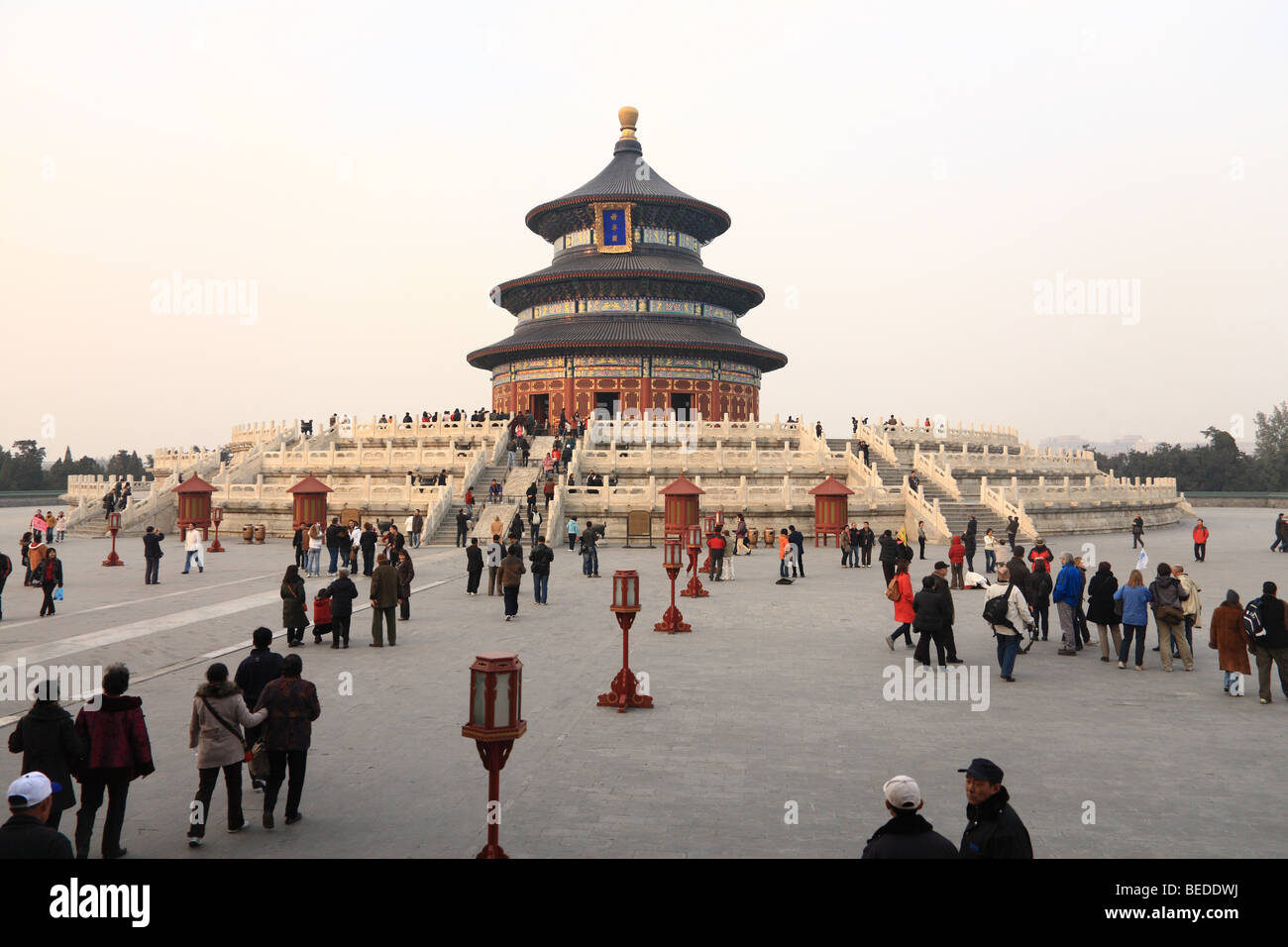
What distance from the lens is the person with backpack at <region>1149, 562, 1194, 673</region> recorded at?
38.4ft

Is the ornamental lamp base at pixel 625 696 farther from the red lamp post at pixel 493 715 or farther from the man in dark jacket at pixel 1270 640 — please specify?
the man in dark jacket at pixel 1270 640

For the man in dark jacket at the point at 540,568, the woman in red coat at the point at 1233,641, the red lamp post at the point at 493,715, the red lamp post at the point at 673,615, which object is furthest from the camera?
the man in dark jacket at the point at 540,568

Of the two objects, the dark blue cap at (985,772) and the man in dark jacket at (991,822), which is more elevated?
the dark blue cap at (985,772)

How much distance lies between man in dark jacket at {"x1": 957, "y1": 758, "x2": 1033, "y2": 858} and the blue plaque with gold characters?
52415 mm

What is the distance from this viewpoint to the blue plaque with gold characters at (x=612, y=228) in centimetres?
5422

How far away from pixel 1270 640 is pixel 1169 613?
1.80 m

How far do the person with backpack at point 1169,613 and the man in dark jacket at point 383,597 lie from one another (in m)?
11.2

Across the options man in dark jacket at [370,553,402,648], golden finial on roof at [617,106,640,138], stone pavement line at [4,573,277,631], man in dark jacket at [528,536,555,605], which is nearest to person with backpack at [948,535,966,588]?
man in dark jacket at [528,536,555,605]

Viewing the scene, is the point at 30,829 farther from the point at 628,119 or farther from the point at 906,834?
the point at 628,119
